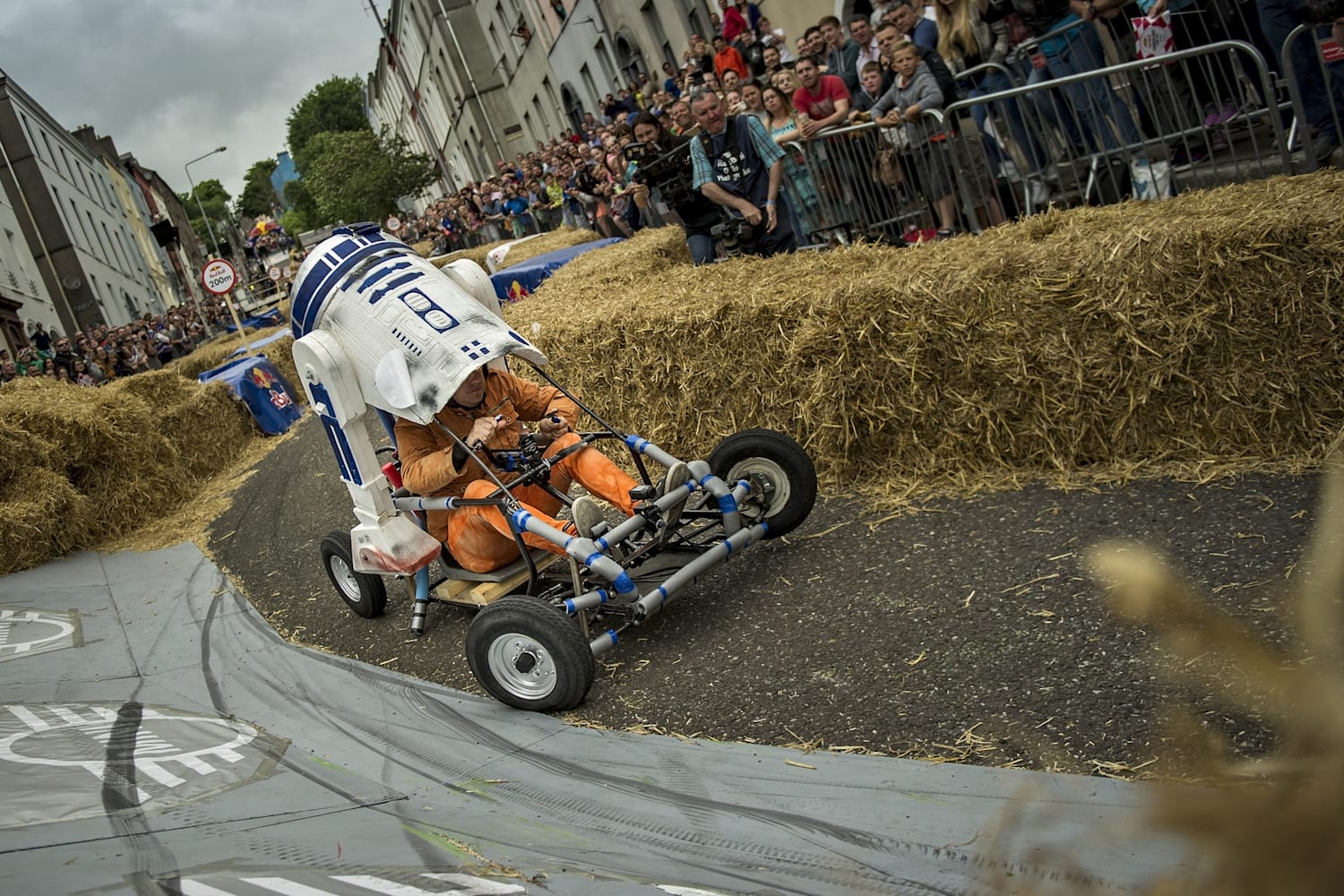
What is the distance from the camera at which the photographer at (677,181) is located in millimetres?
8523

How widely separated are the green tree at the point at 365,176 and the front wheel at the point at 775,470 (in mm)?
56556

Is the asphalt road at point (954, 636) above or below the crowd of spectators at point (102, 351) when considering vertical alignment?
below

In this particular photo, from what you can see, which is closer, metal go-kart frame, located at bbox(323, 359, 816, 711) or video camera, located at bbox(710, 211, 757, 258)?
metal go-kart frame, located at bbox(323, 359, 816, 711)

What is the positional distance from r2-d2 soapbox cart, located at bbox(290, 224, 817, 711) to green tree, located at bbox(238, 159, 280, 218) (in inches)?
6163

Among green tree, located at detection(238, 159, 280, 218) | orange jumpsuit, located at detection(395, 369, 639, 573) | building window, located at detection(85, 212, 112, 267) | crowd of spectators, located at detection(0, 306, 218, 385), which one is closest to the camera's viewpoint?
orange jumpsuit, located at detection(395, 369, 639, 573)

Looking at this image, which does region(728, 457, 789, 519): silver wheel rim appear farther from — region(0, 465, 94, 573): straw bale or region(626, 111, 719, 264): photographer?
region(0, 465, 94, 573): straw bale

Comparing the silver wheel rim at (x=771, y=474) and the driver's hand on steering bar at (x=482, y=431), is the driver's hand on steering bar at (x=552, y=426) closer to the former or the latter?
the driver's hand on steering bar at (x=482, y=431)

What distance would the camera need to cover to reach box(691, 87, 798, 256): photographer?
26.1 feet

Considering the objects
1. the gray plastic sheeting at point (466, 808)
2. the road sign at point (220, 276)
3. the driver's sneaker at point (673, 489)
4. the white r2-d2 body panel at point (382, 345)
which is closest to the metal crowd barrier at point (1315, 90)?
the driver's sneaker at point (673, 489)

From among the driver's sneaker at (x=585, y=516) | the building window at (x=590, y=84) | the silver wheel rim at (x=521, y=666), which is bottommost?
the silver wheel rim at (x=521, y=666)

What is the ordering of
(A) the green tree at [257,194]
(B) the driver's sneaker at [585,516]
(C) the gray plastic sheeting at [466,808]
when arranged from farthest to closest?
(A) the green tree at [257,194] → (B) the driver's sneaker at [585,516] → (C) the gray plastic sheeting at [466,808]

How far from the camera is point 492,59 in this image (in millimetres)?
51719

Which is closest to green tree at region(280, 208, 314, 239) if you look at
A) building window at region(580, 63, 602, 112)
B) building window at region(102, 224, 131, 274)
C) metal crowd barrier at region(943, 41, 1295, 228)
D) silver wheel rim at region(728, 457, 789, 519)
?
building window at region(102, 224, 131, 274)

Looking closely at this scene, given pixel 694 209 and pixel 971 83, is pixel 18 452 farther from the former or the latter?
pixel 971 83
